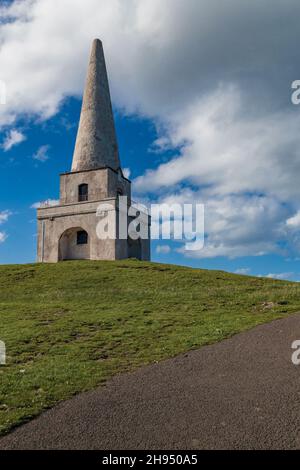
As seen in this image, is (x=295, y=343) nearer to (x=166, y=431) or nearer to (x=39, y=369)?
(x=166, y=431)

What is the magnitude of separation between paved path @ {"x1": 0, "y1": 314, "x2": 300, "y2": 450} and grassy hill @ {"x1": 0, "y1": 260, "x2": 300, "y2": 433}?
0.60 metres

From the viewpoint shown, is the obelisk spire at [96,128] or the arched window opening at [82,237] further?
the obelisk spire at [96,128]

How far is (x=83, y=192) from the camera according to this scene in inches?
1588

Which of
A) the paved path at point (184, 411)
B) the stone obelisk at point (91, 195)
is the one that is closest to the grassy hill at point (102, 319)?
the paved path at point (184, 411)

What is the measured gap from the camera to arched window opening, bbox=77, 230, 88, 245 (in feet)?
129

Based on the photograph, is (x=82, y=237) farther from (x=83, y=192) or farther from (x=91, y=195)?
(x=83, y=192)

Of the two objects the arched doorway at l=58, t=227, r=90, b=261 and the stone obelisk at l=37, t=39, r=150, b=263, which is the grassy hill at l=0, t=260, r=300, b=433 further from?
the arched doorway at l=58, t=227, r=90, b=261

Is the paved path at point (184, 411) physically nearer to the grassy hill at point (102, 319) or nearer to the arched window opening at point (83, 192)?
the grassy hill at point (102, 319)

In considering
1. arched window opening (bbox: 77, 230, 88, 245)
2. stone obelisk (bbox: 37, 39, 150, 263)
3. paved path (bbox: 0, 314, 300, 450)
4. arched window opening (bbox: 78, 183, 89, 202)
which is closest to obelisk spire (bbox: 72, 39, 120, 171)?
stone obelisk (bbox: 37, 39, 150, 263)

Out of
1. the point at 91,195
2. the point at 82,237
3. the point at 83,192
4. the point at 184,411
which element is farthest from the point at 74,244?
the point at 184,411

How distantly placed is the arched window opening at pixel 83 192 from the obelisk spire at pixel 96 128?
1.73 metres

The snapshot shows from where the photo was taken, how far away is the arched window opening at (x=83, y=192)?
4009cm
